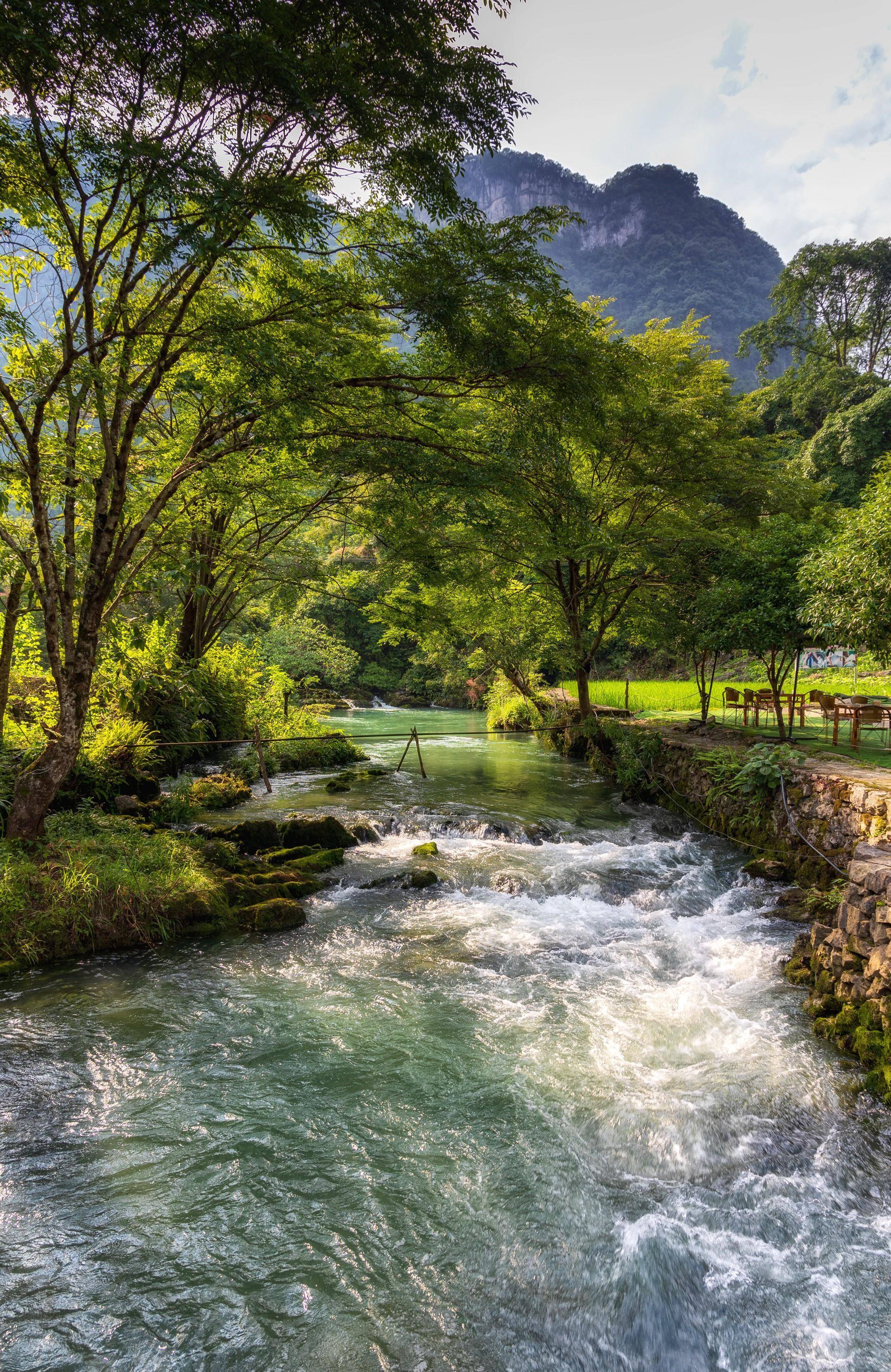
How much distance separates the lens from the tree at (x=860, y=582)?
651 cm

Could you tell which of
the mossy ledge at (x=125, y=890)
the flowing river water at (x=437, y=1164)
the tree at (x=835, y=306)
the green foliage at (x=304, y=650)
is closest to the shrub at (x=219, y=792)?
the mossy ledge at (x=125, y=890)

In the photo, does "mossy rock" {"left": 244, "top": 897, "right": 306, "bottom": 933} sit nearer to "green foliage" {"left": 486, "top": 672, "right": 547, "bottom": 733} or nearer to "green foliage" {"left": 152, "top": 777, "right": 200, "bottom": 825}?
"green foliage" {"left": 152, "top": 777, "right": 200, "bottom": 825}

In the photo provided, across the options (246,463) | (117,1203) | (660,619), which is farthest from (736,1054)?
(660,619)

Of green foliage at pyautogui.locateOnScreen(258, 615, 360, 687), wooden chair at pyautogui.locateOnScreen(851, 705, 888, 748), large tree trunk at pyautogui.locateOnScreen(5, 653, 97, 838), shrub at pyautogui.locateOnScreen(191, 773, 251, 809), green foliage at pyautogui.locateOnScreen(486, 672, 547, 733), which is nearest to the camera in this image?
large tree trunk at pyautogui.locateOnScreen(5, 653, 97, 838)

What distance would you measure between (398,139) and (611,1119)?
8.05 metres

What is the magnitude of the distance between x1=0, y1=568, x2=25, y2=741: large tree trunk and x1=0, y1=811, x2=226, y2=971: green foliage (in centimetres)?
162

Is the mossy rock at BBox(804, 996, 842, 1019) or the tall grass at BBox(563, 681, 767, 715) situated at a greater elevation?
the tall grass at BBox(563, 681, 767, 715)

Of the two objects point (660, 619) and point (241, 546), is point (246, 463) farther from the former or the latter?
point (660, 619)

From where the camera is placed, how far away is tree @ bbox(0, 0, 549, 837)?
4.58 meters

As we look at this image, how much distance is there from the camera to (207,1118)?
3.70m

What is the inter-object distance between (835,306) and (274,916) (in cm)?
4297

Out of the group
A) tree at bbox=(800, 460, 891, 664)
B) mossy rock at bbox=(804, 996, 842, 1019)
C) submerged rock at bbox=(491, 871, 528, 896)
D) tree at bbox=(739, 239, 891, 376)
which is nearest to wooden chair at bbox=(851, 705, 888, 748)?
tree at bbox=(800, 460, 891, 664)

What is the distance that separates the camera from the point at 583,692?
16328 mm

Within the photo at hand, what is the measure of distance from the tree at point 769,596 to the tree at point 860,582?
110 centimetres
